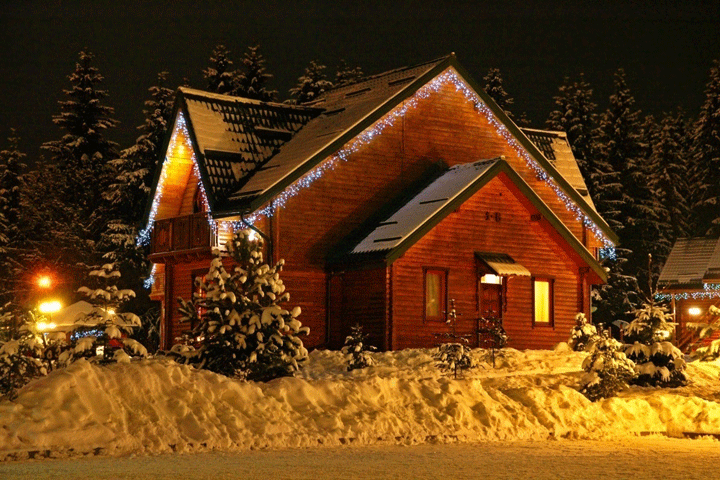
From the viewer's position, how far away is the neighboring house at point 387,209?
33.6 meters

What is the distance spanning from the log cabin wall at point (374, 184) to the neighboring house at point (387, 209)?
4 centimetres

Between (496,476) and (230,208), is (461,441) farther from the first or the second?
(230,208)

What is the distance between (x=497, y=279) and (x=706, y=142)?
140 feet

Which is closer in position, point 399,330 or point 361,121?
point 399,330

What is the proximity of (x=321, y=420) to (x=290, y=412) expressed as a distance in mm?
558

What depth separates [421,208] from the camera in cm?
3419

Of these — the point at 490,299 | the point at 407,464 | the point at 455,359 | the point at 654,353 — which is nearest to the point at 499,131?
the point at 490,299

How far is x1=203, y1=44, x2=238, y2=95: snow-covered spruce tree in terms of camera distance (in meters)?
58.9

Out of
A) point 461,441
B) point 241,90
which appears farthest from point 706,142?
point 461,441

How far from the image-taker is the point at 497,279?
3509 centimetres

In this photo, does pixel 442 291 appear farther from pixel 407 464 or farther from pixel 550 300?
pixel 407 464

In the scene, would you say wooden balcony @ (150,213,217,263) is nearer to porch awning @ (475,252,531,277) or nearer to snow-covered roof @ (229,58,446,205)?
snow-covered roof @ (229,58,446,205)

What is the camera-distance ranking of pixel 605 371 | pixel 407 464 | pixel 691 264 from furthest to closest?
pixel 691 264
pixel 605 371
pixel 407 464

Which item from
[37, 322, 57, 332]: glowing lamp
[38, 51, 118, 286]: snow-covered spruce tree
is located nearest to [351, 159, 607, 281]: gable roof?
[37, 322, 57, 332]: glowing lamp
